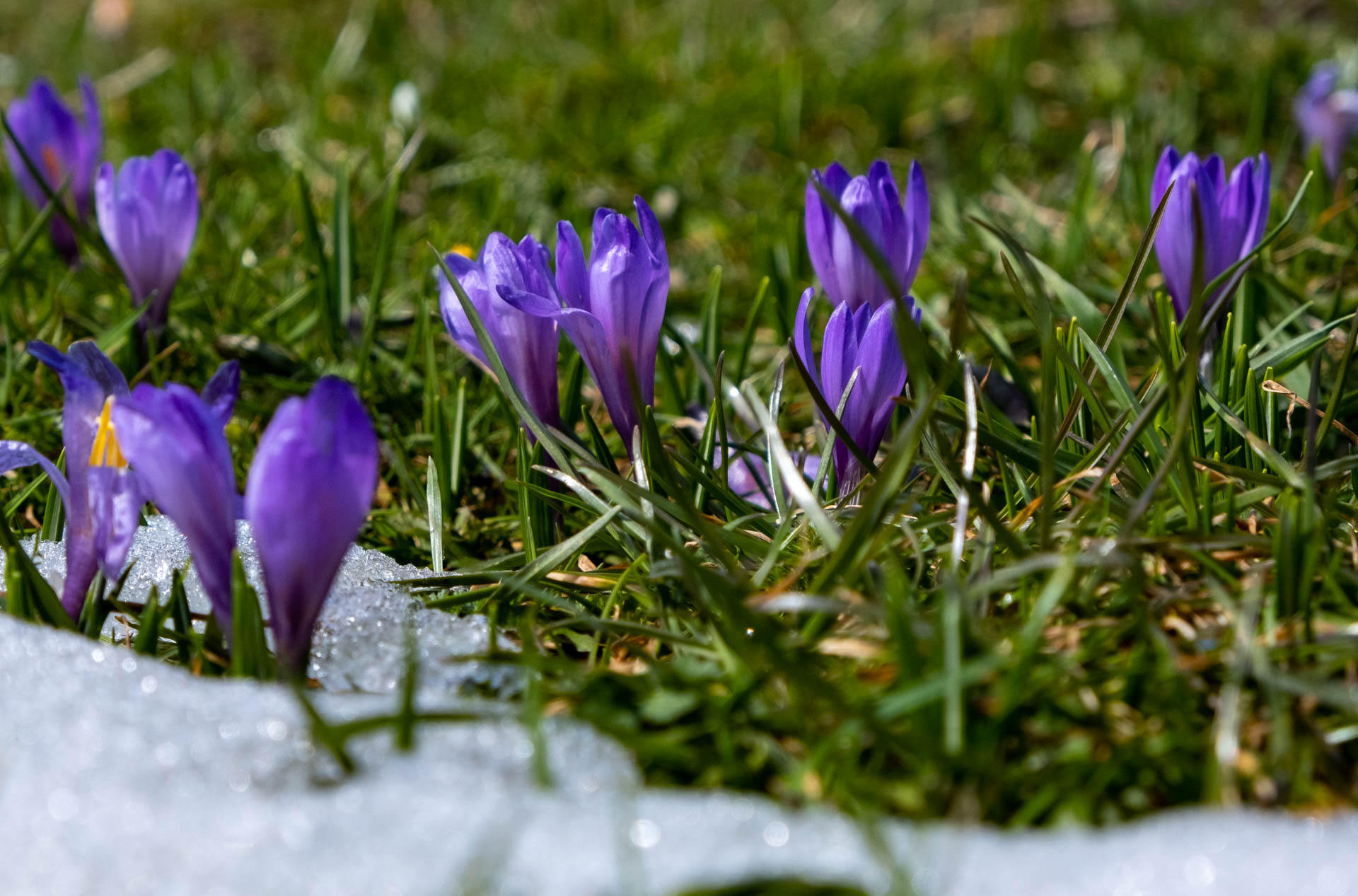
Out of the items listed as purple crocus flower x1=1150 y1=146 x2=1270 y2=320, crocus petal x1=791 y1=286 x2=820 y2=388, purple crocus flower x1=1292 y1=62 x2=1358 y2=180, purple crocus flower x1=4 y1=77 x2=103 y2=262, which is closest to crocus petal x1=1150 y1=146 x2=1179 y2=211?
purple crocus flower x1=1150 y1=146 x2=1270 y2=320

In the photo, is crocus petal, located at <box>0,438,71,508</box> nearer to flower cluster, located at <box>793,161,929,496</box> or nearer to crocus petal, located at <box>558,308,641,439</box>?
crocus petal, located at <box>558,308,641,439</box>

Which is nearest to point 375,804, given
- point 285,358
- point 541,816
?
point 541,816

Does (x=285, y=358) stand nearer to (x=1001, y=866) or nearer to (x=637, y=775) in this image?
(x=637, y=775)

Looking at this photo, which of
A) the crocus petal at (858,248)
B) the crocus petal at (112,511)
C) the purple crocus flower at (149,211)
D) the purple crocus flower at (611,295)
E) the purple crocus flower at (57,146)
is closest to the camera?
the crocus petal at (112,511)

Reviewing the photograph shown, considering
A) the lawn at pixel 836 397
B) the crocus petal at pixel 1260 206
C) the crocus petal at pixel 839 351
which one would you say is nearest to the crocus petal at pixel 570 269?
the lawn at pixel 836 397

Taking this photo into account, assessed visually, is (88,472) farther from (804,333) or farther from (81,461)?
(804,333)

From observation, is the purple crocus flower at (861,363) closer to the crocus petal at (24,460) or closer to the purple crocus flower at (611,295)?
the purple crocus flower at (611,295)
